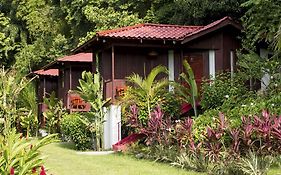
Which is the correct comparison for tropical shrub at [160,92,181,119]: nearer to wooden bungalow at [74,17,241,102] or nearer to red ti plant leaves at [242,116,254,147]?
wooden bungalow at [74,17,241,102]

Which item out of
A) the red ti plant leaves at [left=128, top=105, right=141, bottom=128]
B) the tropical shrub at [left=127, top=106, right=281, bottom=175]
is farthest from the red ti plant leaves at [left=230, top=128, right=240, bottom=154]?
the red ti plant leaves at [left=128, top=105, right=141, bottom=128]

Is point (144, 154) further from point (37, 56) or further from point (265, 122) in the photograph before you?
point (37, 56)

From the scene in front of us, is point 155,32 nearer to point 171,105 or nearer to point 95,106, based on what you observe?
point 171,105

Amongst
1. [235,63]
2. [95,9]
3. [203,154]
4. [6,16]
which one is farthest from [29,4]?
[203,154]

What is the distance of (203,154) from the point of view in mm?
10562

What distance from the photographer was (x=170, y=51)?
60.8 ft

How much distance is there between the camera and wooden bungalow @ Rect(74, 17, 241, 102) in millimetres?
17609

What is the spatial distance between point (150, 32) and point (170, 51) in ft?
3.81

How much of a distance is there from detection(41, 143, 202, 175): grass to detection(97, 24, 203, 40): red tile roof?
480cm

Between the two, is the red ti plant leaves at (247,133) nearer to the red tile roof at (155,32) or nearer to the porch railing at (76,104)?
the red tile roof at (155,32)

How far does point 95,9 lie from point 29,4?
871 cm

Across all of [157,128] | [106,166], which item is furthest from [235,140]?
[106,166]

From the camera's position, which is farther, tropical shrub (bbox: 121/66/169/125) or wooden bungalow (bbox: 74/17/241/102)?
Result: wooden bungalow (bbox: 74/17/241/102)

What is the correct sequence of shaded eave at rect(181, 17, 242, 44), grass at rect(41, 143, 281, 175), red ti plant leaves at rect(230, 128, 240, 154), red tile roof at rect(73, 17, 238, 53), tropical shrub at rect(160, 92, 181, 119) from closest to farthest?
red ti plant leaves at rect(230, 128, 240, 154), grass at rect(41, 143, 281, 175), tropical shrub at rect(160, 92, 181, 119), red tile roof at rect(73, 17, 238, 53), shaded eave at rect(181, 17, 242, 44)
